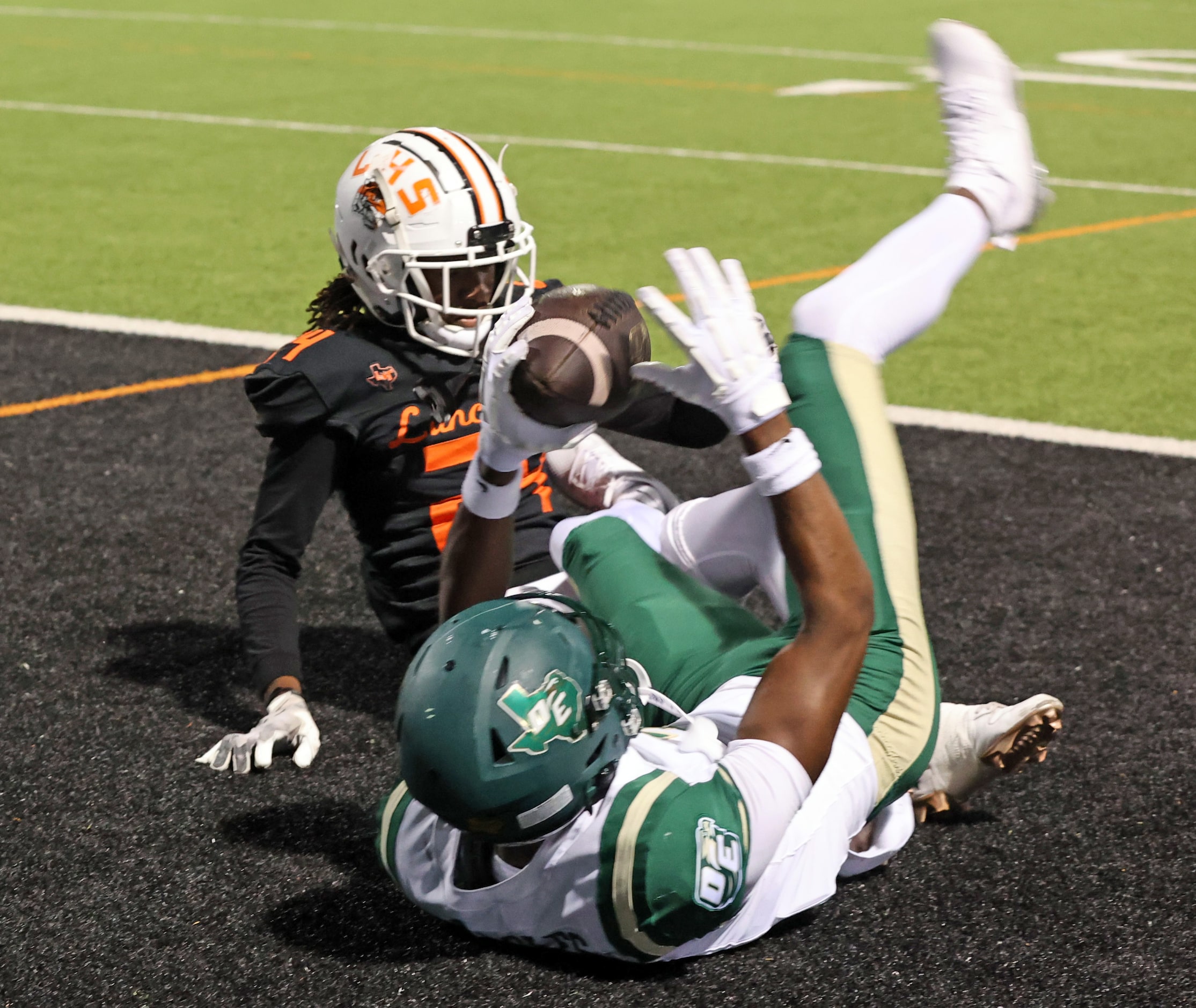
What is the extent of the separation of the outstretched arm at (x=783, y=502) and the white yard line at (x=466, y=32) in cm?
1399

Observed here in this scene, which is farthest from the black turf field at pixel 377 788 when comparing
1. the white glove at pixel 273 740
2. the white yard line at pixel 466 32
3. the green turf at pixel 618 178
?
the white yard line at pixel 466 32

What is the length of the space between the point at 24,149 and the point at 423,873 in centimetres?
946

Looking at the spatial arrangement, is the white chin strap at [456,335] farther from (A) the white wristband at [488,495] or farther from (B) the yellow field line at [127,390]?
(B) the yellow field line at [127,390]

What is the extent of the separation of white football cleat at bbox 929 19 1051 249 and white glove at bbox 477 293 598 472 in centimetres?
130

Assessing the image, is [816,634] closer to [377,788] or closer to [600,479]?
[377,788]

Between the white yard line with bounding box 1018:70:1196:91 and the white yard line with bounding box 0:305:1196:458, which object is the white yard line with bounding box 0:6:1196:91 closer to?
the white yard line with bounding box 1018:70:1196:91

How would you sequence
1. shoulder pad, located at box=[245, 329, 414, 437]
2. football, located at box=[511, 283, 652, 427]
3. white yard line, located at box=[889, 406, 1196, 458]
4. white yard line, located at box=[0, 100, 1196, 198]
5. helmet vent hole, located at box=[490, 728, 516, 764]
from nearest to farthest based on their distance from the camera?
helmet vent hole, located at box=[490, 728, 516, 764]
football, located at box=[511, 283, 652, 427]
shoulder pad, located at box=[245, 329, 414, 437]
white yard line, located at box=[889, 406, 1196, 458]
white yard line, located at box=[0, 100, 1196, 198]

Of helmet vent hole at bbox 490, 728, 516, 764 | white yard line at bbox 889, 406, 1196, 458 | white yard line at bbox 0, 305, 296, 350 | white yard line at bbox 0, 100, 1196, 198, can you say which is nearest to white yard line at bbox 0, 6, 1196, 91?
white yard line at bbox 0, 100, 1196, 198

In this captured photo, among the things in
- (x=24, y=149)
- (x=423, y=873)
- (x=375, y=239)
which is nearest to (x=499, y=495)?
(x=423, y=873)

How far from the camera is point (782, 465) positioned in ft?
8.20

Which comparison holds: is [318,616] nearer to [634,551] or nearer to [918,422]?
[634,551]

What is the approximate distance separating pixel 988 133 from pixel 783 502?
5.18 ft

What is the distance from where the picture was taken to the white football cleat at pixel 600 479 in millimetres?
3856

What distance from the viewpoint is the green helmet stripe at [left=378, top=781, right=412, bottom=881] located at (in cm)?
280
